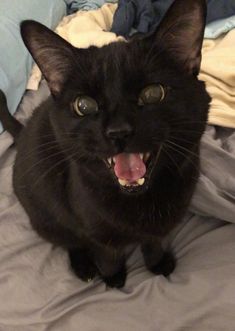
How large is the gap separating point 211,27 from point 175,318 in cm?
106

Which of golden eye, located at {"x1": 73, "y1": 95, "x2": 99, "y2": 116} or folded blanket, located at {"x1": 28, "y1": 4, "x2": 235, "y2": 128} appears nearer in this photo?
golden eye, located at {"x1": 73, "y1": 95, "x2": 99, "y2": 116}

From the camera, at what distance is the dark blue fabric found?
158 cm

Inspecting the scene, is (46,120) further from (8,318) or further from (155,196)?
(8,318)

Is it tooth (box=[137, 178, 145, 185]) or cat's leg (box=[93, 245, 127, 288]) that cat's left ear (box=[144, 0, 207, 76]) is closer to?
tooth (box=[137, 178, 145, 185])

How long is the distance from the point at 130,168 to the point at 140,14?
3.45 feet

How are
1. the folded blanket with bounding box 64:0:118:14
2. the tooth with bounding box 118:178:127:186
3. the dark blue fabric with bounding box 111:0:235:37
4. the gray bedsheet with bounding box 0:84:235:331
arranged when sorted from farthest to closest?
the folded blanket with bounding box 64:0:118:14
the dark blue fabric with bounding box 111:0:235:37
the gray bedsheet with bounding box 0:84:235:331
the tooth with bounding box 118:178:127:186

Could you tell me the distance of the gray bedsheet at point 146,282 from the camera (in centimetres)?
100

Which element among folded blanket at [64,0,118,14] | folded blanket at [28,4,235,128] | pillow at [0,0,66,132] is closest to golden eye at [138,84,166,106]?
folded blanket at [28,4,235,128]

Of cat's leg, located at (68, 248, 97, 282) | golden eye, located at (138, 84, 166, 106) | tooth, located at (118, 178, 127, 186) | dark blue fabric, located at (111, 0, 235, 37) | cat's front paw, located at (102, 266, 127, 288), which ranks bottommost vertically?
cat's front paw, located at (102, 266, 127, 288)

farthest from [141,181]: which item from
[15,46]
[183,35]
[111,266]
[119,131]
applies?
[15,46]

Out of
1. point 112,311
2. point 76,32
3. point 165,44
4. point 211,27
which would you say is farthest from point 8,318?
point 211,27

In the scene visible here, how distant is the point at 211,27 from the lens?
1512 mm

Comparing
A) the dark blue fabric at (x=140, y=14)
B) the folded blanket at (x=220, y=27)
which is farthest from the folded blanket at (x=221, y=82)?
the dark blue fabric at (x=140, y=14)

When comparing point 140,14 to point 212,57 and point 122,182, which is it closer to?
point 212,57
